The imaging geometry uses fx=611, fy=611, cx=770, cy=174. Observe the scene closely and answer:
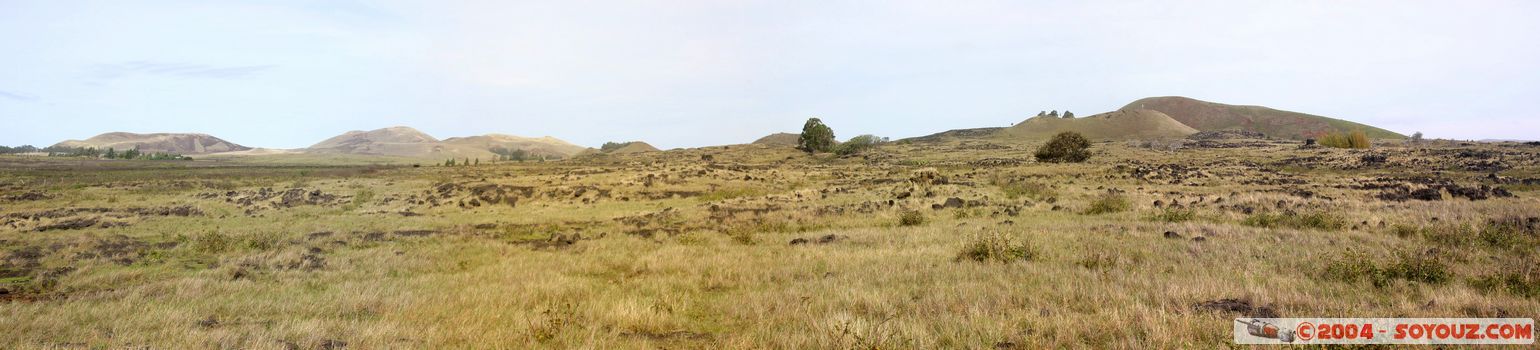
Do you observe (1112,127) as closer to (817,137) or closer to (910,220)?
(817,137)

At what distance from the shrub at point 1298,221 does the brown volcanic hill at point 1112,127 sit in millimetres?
120395

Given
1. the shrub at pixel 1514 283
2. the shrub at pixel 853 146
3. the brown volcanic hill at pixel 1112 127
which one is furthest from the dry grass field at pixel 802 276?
the brown volcanic hill at pixel 1112 127

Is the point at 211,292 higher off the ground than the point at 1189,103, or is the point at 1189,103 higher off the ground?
the point at 1189,103

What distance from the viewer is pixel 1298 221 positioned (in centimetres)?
1543

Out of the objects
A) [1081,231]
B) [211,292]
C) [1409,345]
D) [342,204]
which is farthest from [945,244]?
[342,204]

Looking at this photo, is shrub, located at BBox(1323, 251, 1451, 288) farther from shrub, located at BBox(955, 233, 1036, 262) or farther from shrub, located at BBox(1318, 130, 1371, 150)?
shrub, located at BBox(1318, 130, 1371, 150)

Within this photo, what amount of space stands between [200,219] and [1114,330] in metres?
35.3

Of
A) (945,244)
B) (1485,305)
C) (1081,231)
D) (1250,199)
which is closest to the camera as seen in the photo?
(1485,305)

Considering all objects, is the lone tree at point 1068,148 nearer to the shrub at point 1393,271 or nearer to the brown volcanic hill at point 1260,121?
the shrub at point 1393,271

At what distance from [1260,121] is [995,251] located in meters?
→ 202

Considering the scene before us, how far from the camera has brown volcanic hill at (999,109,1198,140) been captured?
132125 millimetres

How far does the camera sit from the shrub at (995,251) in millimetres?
11453

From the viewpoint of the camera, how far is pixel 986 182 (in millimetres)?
37969

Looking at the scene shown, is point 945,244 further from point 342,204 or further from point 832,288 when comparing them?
point 342,204
